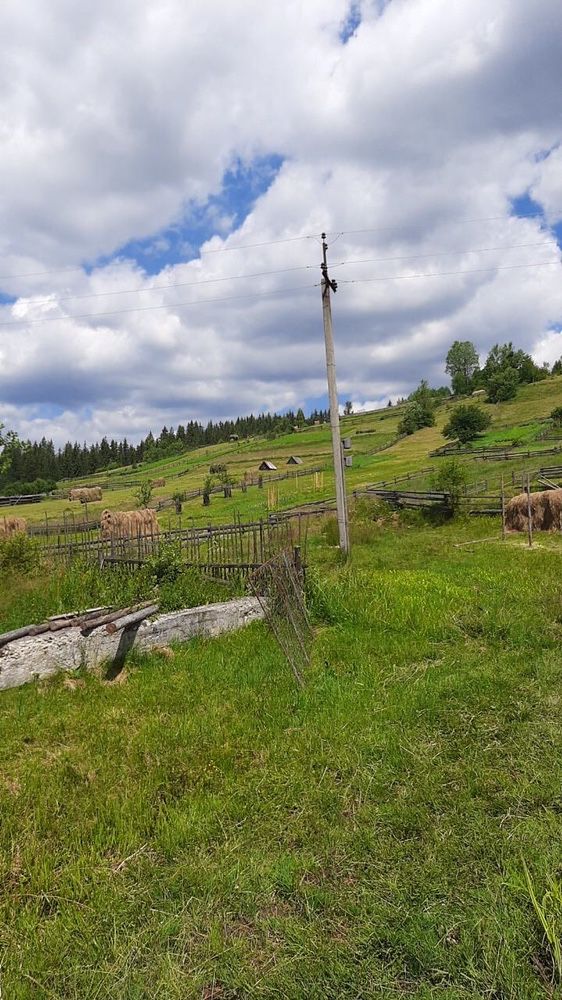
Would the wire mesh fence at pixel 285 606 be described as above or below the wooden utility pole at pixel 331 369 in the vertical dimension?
below

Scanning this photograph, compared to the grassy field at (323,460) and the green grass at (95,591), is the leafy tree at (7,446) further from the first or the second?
the grassy field at (323,460)

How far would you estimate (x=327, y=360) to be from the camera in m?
16.3

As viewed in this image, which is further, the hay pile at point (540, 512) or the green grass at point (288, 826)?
the hay pile at point (540, 512)

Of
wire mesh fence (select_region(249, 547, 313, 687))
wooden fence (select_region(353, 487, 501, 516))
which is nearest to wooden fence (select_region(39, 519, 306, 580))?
wire mesh fence (select_region(249, 547, 313, 687))

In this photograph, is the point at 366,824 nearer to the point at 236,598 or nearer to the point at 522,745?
the point at 522,745

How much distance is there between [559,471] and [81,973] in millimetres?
38423

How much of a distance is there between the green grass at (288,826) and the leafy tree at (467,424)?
64.5 metres

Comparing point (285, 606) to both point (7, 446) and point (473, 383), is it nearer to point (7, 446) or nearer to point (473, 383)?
point (7, 446)

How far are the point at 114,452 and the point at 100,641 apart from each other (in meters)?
147

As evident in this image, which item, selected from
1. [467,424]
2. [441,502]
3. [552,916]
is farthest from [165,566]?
[467,424]

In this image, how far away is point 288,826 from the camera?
427 centimetres

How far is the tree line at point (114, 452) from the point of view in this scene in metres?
113

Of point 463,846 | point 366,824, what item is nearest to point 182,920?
point 366,824

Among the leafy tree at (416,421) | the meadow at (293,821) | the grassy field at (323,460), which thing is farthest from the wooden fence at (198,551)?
the leafy tree at (416,421)
